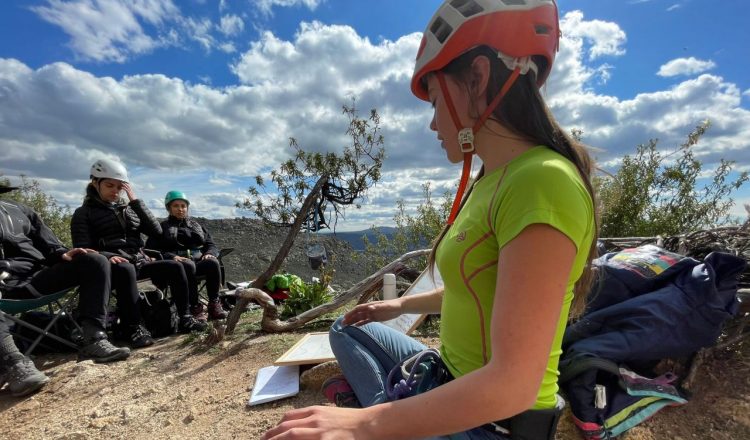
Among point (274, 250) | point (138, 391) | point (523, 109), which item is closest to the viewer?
point (523, 109)

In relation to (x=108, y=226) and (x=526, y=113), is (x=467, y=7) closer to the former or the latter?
(x=526, y=113)

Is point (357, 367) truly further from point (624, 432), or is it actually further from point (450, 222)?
point (624, 432)

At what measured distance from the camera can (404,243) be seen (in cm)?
770

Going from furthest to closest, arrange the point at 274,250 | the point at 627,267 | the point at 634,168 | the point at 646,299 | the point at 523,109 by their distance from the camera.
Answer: the point at 274,250 → the point at 634,168 → the point at 627,267 → the point at 646,299 → the point at 523,109

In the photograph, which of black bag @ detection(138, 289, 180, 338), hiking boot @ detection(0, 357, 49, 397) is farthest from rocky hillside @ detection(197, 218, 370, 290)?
hiking boot @ detection(0, 357, 49, 397)

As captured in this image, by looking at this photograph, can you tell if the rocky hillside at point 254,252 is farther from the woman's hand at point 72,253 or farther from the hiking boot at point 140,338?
the woman's hand at point 72,253

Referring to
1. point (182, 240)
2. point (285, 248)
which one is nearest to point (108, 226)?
point (182, 240)

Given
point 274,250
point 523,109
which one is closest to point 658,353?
point 523,109

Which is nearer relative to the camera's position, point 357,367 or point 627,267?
point 357,367

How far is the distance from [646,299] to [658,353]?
0.29 metres

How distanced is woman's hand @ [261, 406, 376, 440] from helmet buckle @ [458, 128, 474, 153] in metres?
0.73

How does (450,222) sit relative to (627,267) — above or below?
above

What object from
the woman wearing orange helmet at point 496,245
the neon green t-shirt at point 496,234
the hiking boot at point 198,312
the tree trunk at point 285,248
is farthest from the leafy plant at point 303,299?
the neon green t-shirt at point 496,234

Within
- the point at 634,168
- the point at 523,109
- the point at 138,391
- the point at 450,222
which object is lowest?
the point at 138,391
